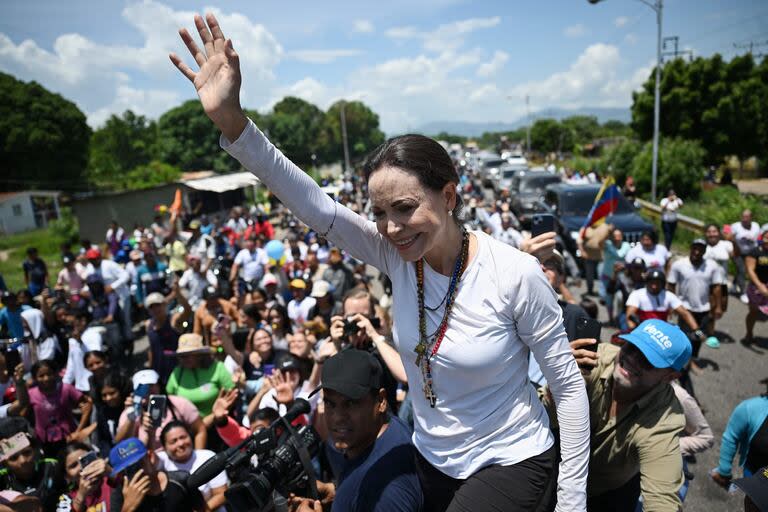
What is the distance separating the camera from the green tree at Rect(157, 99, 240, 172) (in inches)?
2138

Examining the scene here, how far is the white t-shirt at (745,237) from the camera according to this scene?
799cm

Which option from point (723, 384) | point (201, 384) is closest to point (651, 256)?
point (723, 384)

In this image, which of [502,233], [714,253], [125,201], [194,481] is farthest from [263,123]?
[194,481]

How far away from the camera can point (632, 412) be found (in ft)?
7.07

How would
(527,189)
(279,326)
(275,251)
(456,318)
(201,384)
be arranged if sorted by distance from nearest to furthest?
(456,318) → (201,384) → (279,326) → (275,251) → (527,189)

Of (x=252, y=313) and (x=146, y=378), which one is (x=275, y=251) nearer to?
(x=252, y=313)

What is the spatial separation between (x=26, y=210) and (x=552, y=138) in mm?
51303

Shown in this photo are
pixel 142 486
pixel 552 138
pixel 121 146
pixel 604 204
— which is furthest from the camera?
pixel 121 146

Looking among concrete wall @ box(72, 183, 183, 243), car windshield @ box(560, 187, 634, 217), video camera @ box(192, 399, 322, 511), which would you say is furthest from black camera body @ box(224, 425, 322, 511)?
concrete wall @ box(72, 183, 183, 243)

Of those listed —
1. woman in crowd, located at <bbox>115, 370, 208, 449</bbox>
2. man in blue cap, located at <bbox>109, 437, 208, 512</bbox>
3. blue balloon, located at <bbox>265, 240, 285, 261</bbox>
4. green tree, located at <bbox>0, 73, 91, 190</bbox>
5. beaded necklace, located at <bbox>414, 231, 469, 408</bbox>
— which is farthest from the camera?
green tree, located at <bbox>0, 73, 91, 190</bbox>

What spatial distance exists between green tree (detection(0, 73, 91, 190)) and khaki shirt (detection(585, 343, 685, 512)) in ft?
153

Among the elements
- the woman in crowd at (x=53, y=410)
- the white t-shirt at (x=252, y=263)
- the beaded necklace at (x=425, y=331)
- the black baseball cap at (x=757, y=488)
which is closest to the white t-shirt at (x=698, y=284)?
the black baseball cap at (x=757, y=488)

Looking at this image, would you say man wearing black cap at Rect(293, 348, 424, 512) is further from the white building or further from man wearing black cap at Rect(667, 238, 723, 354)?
the white building

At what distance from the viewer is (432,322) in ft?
5.21
